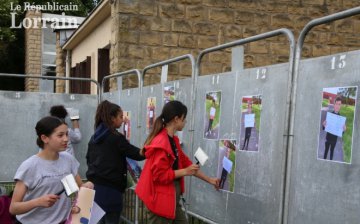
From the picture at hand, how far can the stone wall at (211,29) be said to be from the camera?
8156 mm

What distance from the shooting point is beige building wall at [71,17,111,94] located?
10084 millimetres

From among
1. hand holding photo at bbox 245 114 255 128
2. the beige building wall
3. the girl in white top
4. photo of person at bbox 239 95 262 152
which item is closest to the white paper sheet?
photo of person at bbox 239 95 262 152

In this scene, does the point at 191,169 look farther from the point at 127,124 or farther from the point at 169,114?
the point at 127,124

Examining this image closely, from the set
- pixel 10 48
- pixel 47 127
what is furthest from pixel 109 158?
pixel 10 48

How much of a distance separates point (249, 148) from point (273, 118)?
376mm

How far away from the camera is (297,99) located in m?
3.34

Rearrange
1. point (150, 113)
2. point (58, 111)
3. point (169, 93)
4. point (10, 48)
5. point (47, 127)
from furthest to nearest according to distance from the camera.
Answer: point (10, 48) → point (58, 111) → point (150, 113) → point (169, 93) → point (47, 127)

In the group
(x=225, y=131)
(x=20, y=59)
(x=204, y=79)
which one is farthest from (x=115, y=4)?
(x=20, y=59)

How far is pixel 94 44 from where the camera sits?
37.6 ft

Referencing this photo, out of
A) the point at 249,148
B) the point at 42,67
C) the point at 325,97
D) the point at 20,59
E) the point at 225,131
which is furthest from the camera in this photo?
the point at 20,59

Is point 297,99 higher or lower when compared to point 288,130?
higher

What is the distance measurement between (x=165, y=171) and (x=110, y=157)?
1.26 m

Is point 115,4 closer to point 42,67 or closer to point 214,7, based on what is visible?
point 214,7

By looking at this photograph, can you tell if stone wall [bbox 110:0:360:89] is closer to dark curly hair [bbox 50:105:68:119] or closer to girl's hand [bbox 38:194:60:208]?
dark curly hair [bbox 50:105:68:119]
